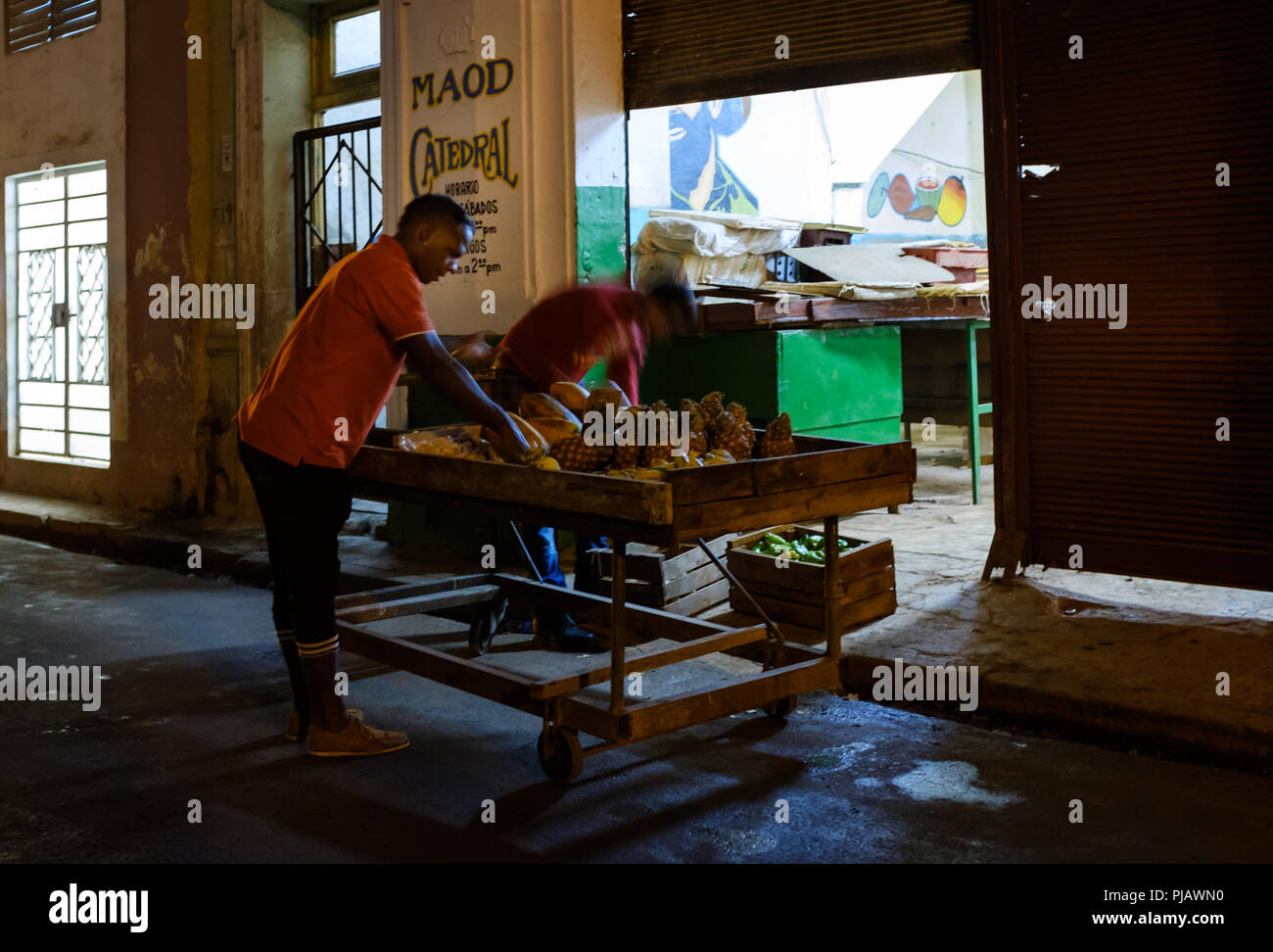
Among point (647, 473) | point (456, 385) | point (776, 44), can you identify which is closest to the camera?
Result: point (647, 473)

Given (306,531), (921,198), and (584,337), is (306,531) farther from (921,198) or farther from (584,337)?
(921,198)

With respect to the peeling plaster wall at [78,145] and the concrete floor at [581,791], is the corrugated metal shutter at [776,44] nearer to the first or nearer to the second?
the concrete floor at [581,791]

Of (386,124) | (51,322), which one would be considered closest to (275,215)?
(386,124)

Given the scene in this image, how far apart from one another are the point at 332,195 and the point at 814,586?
5.78 meters

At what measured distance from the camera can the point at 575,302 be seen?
19.4 ft

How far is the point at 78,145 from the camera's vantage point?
36.3 ft

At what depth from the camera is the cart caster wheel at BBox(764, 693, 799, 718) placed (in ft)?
15.8

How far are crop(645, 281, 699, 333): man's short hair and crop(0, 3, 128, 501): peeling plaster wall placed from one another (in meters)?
6.76

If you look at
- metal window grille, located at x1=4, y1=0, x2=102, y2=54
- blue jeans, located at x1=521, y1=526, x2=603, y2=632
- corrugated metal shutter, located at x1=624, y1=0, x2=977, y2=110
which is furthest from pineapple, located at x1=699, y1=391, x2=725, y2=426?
metal window grille, located at x1=4, y1=0, x2=102, y2=54

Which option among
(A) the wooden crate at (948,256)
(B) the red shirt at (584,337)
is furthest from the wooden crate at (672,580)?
(A) the wooden crate at (948,256)

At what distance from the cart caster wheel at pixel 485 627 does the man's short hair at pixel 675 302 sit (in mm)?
1602

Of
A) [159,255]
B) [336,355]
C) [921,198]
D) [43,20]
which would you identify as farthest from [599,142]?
[921,198]

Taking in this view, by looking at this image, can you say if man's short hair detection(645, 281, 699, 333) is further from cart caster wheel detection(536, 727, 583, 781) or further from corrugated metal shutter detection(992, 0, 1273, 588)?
cart caster wheel detection(536, 727, 583, 781)

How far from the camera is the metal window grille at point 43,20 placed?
36.2 ft
